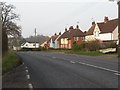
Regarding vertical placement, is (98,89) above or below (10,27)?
below

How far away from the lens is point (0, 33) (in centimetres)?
2970

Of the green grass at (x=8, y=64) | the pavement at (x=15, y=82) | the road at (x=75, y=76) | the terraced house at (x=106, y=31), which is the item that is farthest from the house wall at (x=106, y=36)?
the pavement at (x=15, y=82)

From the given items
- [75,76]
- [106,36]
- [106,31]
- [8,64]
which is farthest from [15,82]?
[106,36]

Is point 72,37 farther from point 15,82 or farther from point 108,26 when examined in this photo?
point 15,82

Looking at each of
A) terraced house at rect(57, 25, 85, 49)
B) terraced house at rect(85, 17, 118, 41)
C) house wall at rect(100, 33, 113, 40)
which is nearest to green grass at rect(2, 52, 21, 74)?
terraced house at rect(85, 17, 118, 41)

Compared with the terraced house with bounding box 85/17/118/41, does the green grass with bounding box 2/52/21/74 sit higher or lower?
lower

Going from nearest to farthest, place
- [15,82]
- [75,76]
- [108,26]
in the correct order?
[15,82] < [75,76] < [108,26]

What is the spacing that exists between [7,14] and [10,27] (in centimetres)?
443

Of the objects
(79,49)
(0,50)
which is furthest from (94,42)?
(0,50)

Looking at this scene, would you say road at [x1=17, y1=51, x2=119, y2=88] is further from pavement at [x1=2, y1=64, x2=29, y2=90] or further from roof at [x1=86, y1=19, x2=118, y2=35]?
roof at [x1=86, y1=19, x2=118, y2=35]

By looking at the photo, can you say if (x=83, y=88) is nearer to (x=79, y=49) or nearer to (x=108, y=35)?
(x=79, y=49)

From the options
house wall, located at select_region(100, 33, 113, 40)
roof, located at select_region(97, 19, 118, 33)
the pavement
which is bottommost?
the pavement

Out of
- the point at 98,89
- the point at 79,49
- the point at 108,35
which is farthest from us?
the point at 108,35

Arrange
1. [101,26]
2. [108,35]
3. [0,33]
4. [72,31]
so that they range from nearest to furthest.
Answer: [0,33]
[108,35]
[101,26]
[72,31]
